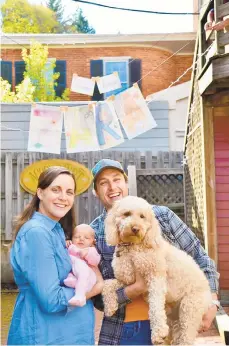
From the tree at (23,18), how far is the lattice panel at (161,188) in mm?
9021

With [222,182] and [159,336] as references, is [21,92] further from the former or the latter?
[159,336]

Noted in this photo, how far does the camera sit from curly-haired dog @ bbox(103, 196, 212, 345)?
3.34 metres

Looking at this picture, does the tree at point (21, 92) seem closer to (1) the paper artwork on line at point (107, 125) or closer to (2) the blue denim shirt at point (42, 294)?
(1) the paper artwork on line at point (107, 125)

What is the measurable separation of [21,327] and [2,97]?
47.8ft

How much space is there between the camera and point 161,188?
36.9 feet

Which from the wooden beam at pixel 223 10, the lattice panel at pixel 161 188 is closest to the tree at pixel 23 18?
the lattice panel at pixel 161 188

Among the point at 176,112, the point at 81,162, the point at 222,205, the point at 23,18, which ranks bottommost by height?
the point at 222,205

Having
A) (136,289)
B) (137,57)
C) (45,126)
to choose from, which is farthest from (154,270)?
(137,57)

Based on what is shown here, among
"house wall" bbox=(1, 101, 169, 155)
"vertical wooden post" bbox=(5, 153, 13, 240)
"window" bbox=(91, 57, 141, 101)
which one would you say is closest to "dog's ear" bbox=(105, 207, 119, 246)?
"vertical wooden post" bbox=(5, 153, 13, 240)

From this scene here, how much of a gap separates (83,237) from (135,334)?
1.93 ft

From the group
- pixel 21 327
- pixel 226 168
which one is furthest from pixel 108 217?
pixel 226 168

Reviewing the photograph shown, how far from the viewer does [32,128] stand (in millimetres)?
10758

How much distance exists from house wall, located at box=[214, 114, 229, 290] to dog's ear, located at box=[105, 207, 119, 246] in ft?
19.6

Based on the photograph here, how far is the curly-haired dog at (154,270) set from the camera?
3.34 m
